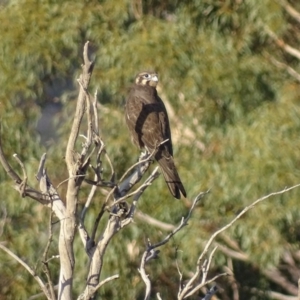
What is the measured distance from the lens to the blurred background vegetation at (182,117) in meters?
8.65

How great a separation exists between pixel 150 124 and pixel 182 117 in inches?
118

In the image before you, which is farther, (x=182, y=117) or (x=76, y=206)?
(x=182, y=117)

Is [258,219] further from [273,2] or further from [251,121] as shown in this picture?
[273,2]

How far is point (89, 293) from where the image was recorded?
4477 mm

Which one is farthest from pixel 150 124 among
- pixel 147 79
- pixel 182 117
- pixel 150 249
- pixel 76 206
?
pixel 182 117

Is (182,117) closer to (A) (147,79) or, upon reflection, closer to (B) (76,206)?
(A) (147,79)

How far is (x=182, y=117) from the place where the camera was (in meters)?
9.70

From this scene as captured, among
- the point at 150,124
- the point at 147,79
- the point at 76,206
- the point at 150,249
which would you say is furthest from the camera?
the point at 147,79

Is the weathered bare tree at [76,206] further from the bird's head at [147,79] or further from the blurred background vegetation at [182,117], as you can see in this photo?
the blurred background vegetation at [182,117]

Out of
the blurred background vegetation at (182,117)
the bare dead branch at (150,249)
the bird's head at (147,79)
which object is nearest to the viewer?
the bare dead branch at (150,249)

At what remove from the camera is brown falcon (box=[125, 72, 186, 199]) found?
640cm

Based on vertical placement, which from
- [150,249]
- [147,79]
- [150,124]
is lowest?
[147,79]

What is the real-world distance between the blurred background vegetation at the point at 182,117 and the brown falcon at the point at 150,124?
64.9 inches

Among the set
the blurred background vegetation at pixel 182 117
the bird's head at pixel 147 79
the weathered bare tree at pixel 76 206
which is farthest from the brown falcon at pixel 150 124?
the blurred background vegetation at pixel 182 117
